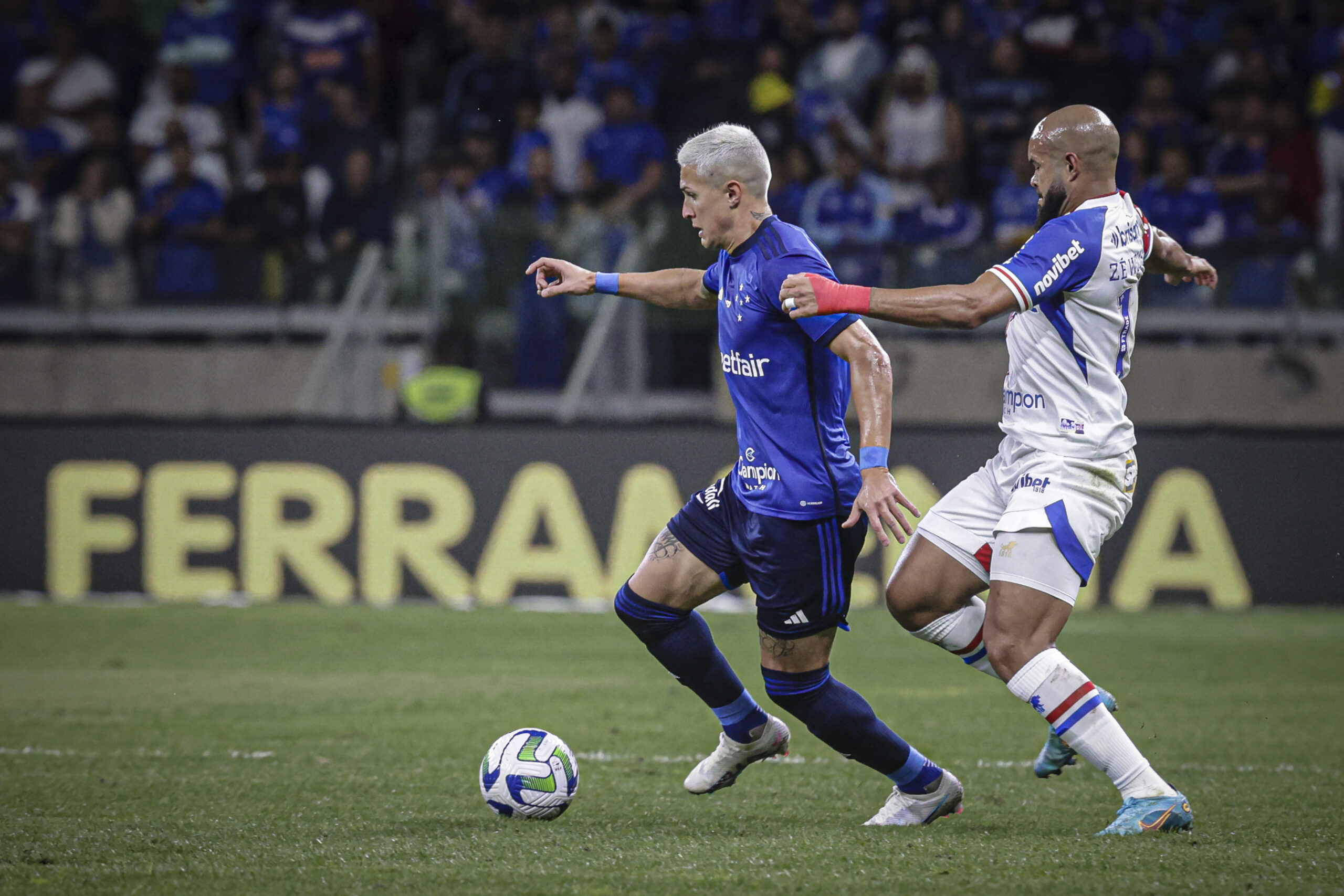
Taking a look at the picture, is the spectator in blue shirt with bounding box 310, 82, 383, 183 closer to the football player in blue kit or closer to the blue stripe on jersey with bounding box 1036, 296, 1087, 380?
the football player in blue kit

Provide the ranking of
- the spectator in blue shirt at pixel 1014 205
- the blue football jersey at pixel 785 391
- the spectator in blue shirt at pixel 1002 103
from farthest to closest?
the spectator in blue shirt at pixel 1002 103 < the spectator in blue shirt at pixel 1014 205 < the blue football jersey at pixel 785 391

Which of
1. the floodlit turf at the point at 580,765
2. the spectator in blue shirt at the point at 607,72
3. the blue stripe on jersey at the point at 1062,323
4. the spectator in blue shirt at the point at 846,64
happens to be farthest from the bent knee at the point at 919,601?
the spectator in blue shirt at the point at 607,72

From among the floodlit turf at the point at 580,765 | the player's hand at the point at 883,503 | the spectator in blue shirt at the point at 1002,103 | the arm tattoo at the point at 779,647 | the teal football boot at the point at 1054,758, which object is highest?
the spectator in blue shirt at the point at 1002,103

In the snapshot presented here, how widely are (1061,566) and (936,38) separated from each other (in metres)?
10.1

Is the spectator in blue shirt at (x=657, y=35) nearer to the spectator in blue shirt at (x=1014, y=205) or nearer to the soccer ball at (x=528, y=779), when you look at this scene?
the spectator in blue shirt at (x=1014, y=205)

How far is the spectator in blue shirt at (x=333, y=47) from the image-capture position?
15688 millimetres

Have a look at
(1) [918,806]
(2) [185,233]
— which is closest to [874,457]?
(1) [918,806]

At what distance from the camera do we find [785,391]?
17.0 feet

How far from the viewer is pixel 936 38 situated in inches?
559

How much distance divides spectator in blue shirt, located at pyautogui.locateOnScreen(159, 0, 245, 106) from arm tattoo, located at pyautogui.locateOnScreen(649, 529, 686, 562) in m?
11.8

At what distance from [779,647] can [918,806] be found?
68 cm

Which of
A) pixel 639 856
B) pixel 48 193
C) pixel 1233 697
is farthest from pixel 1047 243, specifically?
pixel 48 193

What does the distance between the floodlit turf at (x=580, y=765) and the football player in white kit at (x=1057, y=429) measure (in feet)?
1.33

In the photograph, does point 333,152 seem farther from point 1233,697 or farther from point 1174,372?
point 1233,697
